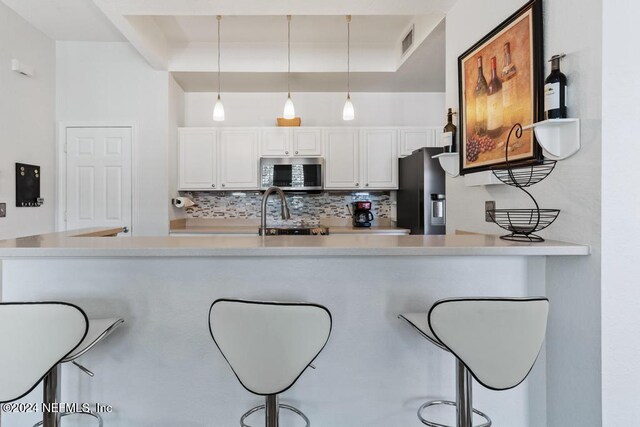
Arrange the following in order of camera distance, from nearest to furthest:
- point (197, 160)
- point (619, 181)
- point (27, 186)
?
1. point (619, 181)
2. point (27, 186)
3. point (197, 160)

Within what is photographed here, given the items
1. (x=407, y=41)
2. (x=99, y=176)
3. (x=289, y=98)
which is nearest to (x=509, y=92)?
(x=407, y=41)

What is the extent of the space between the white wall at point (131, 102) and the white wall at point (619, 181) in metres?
3.68

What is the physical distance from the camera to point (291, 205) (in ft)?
15.1

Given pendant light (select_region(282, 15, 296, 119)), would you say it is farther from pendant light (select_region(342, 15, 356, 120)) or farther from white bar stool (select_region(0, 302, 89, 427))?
white bar stool (select_region(0, 302, 89, 427))

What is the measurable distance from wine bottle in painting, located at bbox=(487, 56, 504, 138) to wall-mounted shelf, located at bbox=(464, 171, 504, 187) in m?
0.23

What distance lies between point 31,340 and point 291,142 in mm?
3380

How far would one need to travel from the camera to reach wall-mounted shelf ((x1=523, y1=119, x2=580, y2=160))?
1.46m

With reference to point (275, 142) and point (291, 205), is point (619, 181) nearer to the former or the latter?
point (275, 142)

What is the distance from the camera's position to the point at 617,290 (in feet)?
4.52

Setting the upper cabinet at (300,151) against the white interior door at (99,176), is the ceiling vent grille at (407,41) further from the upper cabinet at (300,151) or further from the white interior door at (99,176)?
the white interior door at (99,176)

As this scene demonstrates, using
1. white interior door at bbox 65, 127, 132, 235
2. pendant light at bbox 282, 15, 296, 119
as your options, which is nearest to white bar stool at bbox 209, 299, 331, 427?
pendant light at bbox 282, 15, 296, 119

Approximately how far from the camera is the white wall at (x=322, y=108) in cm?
454

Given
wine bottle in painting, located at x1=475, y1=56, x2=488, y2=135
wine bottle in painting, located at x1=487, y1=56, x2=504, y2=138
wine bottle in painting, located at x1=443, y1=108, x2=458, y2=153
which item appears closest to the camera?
wine bottle in painting, located at x1=487, y1=56, x2=504, y2=138

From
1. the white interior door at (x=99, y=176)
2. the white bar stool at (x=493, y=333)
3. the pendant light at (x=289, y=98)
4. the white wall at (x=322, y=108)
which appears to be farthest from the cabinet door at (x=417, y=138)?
the white bar stool at (x=493, y=333)
